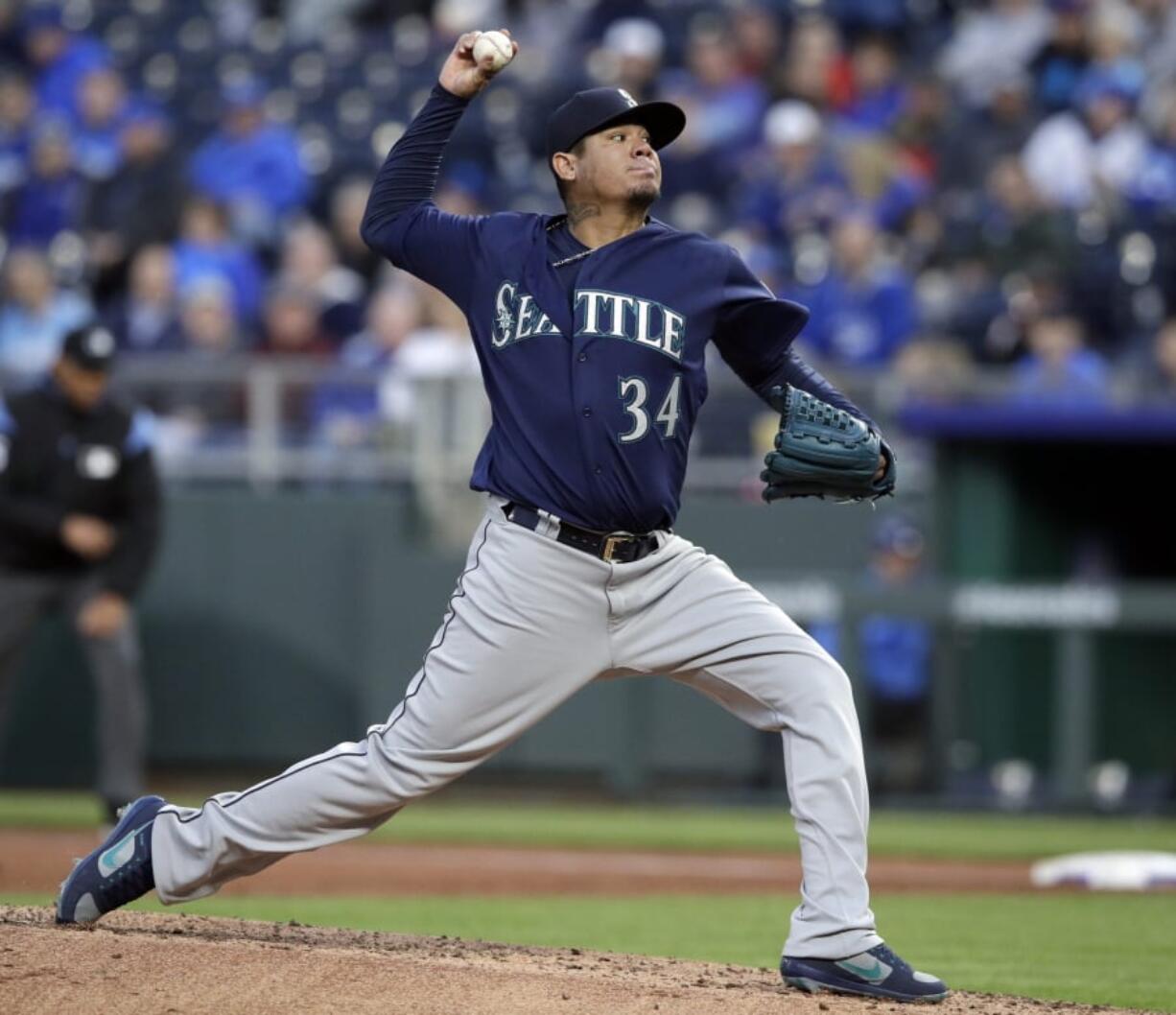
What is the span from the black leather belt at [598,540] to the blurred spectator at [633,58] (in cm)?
918

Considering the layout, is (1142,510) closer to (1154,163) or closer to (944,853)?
(1154,163)

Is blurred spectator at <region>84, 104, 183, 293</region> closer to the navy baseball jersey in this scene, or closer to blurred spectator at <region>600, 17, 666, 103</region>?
blurred spectator at <region>600, 17, 666, 103</region>

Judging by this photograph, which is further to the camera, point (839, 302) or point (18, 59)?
point (18, 59)

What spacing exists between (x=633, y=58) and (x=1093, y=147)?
3134 millimetres

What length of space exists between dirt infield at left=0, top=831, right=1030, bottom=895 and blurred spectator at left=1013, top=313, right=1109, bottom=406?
9.47 feet

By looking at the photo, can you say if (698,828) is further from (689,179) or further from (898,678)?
(689,179)

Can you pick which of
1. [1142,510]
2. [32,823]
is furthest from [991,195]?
[32,823]

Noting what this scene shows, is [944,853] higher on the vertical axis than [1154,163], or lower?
lower

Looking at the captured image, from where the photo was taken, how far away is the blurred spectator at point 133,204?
13617 millimetres

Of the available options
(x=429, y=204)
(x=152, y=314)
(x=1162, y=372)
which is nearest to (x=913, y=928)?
(x=429, y=204)

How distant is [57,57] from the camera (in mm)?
15922

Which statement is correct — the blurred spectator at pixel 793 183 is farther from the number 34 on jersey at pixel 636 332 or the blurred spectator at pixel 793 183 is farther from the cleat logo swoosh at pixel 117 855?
the cleat logo swoosh at pixel 117 855

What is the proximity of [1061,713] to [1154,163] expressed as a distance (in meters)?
3.17

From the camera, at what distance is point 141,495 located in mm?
9523
